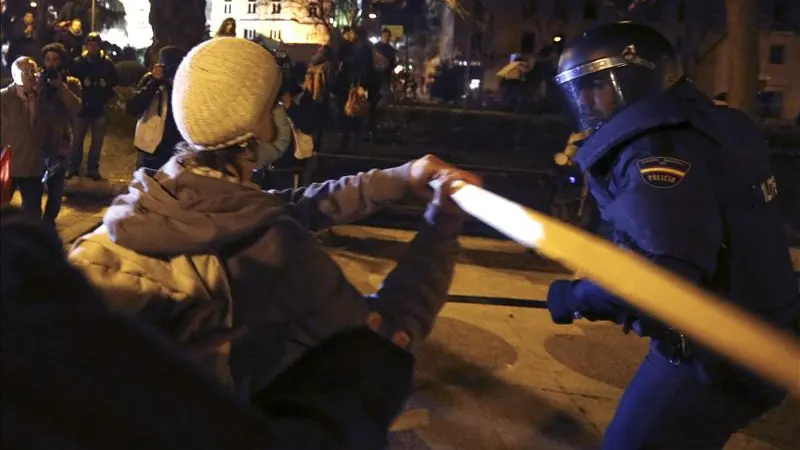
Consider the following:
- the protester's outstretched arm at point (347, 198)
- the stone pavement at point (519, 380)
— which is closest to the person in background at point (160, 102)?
the stone pavement at point (519, 380)

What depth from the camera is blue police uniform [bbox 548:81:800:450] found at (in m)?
2.46

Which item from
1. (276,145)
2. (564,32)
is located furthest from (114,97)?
(564,32)

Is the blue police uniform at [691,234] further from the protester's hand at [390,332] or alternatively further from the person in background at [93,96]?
the person in background at [93,96]

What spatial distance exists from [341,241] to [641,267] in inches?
305

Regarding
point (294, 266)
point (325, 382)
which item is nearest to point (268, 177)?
point (294, 266)

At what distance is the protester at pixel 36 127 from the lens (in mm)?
7293

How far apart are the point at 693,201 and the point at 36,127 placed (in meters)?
6.56

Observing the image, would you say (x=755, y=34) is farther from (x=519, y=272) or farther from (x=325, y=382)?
(x=325, y=382)

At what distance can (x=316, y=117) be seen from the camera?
11.2m

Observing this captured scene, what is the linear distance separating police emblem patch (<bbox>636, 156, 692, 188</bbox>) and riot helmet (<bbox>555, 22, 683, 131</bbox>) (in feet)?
1.30

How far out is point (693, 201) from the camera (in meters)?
2.45

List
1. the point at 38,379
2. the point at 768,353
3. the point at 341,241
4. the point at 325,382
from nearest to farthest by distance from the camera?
the point at 38,379, the point at 325,382, the point at 768,353, the point at 341,241

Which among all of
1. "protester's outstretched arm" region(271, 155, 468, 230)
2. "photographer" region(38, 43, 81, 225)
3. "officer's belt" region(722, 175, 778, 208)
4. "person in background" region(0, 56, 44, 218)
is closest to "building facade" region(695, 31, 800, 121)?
"photographer" region(38, 43, 81, 225)

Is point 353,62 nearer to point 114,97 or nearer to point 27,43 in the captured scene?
point 114,97
